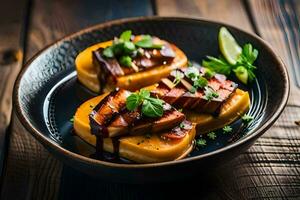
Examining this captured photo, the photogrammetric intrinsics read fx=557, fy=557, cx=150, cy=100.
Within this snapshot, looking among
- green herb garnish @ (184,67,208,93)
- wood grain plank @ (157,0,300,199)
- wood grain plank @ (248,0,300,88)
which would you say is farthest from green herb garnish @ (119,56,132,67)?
wood grain plank @ (248,0,300,88)

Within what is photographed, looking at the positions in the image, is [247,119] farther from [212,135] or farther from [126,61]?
[126,61]

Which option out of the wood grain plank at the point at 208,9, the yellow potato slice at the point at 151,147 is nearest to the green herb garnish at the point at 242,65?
the yellow potato slice at the point at 151,147

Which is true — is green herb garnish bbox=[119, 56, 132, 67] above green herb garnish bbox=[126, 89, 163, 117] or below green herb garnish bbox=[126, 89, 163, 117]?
above

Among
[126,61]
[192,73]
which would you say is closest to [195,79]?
[192,73]

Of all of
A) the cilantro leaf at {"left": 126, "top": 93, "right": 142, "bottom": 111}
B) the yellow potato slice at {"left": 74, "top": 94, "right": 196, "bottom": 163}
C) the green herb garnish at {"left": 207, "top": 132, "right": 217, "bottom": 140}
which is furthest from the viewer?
the green herb garnish at {"left": 207, "top": 132, "right": 217, "bottom": 140}

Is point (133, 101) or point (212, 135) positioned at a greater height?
point (133, 101)

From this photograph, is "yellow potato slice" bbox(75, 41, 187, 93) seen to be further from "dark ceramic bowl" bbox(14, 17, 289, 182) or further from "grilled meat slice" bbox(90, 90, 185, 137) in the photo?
"grilled meat slice" bbox(90, 90, 185, 137)

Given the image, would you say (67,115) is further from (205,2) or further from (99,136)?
(205,2)
